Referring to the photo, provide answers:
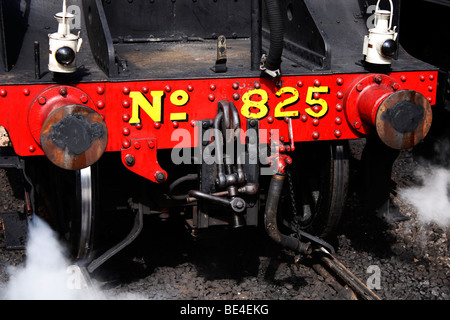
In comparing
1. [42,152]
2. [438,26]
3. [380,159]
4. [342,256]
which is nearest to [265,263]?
[342,256]

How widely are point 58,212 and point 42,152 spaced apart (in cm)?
96

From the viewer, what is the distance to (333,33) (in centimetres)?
443

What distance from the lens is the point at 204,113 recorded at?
3.68 meters

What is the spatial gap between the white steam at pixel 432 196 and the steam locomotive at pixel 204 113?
1.04 metres

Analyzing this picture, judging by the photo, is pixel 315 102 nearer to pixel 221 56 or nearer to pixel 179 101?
pixel 221 56

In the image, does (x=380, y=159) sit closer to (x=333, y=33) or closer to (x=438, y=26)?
(x=333, y=33)

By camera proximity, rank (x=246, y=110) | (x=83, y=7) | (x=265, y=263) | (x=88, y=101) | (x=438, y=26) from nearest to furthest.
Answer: (x=88, y=101) → (x=246, y=110) → (x=83, y=7) → (x=265, y=263) → (x=438, y=26)

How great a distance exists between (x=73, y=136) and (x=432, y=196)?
3554 millimetres

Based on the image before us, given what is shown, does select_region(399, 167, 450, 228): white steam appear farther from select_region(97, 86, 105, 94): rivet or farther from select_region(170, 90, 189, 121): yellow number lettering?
select_region(97, 86, 105, 94): rivet

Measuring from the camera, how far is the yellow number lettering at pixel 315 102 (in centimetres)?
379

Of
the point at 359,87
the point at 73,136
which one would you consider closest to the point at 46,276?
the point at 73,136

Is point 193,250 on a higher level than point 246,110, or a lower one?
lower

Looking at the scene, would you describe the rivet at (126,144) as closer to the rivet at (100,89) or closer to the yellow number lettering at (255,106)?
the rivet at (100,89)

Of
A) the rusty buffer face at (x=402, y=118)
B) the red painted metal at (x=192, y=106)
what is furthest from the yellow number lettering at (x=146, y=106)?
the rusty buffer face at (x=402, y=118)
